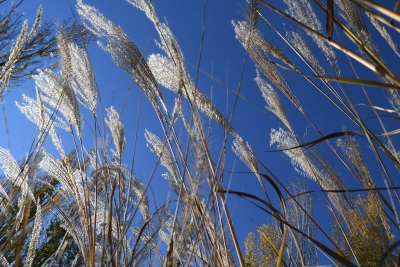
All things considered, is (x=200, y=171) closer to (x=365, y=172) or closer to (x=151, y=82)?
(x=151, y=82)

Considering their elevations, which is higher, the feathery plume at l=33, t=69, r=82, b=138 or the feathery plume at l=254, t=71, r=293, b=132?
the feathery plume at l=254, t=71, r=293, b=132

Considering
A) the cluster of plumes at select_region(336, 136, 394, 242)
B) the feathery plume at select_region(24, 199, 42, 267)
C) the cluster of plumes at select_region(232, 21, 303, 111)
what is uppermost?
the cluster of plumes at select_region(232, 21, 303, 111)

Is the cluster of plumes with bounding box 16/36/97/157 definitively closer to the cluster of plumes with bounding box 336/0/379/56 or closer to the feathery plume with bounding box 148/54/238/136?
the feathery plume with bounding box 148/54/238/136

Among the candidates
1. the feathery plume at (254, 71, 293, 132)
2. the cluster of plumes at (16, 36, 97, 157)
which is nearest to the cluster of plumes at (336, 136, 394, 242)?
the feathery plume at (254, 71, 293, 132)

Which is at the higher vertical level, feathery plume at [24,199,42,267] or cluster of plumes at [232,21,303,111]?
cluster of plumes at [232,21,303,111]

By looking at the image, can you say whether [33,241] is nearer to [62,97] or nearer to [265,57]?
[62,97]

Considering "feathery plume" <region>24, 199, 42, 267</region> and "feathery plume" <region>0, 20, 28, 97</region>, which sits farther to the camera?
"feathery plume" <region>0, 20, 28, 97</region>

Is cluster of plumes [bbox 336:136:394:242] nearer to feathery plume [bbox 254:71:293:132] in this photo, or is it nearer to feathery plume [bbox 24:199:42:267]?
A: feathery plume [bbox 254:71:293:132]

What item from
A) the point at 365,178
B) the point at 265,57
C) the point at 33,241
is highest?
the point at 265,57

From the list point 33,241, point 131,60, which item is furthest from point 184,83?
point 33,241

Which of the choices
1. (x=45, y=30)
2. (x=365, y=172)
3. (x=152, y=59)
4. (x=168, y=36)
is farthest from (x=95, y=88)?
(x=45, y=30)

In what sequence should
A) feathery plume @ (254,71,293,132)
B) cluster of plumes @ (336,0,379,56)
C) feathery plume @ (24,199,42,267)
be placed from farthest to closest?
feathery plume @ (254,71,293,132) → cluster of plumes @ (336,0,379,56) → feathery plume @ (24,199,42,267)

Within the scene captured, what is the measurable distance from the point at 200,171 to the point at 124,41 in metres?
0.82

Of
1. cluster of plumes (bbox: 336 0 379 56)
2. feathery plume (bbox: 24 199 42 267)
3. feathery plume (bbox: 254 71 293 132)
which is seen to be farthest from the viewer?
feathery plume (bbox: 254 71 293 132)
